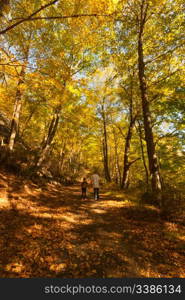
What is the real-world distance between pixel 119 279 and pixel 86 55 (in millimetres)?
14760

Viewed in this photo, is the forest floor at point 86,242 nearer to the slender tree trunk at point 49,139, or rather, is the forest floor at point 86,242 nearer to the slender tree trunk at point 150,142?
the slender tree trunk at point 150,142

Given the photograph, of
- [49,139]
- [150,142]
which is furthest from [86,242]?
[49,139]

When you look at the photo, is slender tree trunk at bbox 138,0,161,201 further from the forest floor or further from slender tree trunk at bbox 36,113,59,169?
slender tree trunk at bbox 36,113,59,169

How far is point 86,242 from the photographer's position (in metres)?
4.64

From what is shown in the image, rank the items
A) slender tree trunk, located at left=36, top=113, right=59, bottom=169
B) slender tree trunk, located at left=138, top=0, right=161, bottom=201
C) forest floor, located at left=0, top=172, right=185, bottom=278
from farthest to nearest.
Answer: slender tree trunk, located at left=36, top=113, right=59, bottom=169 → slender tree trunk, located at left=138, top=0, right=161, bottom=201 → forest floor, located at left=0, top=172, right=185, bottom=278

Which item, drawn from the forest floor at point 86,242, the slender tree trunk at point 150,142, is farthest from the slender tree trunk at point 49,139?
the slender tree trunk at point 150,142

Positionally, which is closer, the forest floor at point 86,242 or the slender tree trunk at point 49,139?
the forest floor at point 86,242

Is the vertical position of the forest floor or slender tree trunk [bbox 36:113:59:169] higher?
slender tree trunk [bbox 36:113:59:169]

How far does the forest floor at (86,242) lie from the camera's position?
3.39 m

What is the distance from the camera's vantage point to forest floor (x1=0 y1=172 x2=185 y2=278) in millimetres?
3393

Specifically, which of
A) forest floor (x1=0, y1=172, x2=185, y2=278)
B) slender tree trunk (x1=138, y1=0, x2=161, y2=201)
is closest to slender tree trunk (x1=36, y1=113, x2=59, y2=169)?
forest floor (x1=0, y1=172, x2=185, y2=278)

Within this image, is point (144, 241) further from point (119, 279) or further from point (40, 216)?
point (40, 216)

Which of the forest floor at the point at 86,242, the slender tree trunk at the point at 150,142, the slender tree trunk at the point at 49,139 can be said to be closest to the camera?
the forest floor at the point at 86,242

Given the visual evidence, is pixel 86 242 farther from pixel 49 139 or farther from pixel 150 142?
pixel 49 139
